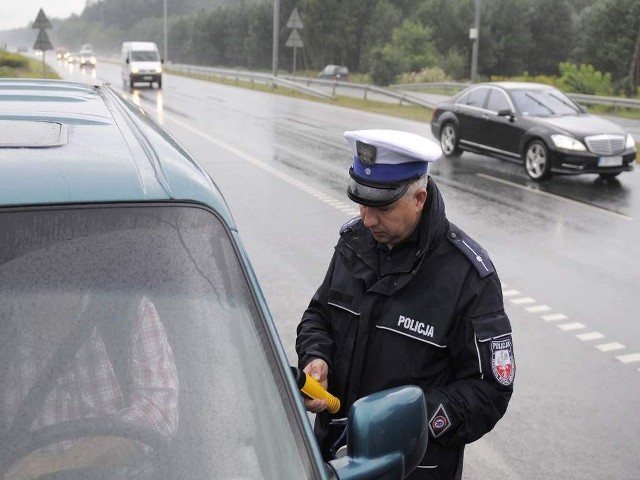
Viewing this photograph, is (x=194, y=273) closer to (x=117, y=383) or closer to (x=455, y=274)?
(x=117, y=383)

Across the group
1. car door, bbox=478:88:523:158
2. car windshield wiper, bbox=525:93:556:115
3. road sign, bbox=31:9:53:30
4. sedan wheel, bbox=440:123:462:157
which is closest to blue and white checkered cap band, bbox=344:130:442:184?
car door, bbox=478:88:523:158

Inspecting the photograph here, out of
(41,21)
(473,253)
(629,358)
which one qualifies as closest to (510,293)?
(629,358)

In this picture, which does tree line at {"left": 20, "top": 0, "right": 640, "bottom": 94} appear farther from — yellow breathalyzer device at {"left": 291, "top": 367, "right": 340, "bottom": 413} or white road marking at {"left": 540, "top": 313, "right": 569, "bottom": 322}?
yellow breathalyzer device at {"left": 291, "top": 367, "right": 340, "bottom": 413}

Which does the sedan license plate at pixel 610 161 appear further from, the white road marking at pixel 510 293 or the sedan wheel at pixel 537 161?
the white road marking at pixel 510 293

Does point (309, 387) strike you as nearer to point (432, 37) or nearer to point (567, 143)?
point (567, 143)

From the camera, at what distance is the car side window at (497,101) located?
14953 millimetres

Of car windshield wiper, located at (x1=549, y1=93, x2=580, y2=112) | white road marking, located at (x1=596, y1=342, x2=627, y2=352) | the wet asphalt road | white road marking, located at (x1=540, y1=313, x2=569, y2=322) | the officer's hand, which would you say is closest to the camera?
the officer's hand

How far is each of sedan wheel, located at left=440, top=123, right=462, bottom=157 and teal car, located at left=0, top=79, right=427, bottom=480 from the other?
14738mm

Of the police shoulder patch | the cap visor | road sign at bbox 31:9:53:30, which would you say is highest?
road sign at bbox 31:9:53:30

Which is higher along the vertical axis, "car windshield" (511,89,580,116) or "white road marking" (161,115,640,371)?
"car windshield" (511,89,580,116)

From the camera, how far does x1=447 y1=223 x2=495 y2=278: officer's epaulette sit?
252 centimetres

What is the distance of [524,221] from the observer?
10.6 metres

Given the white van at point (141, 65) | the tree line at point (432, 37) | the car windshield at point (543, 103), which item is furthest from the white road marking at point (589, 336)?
the white van at point (141, 65)

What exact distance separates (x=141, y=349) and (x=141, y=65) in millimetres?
39940
